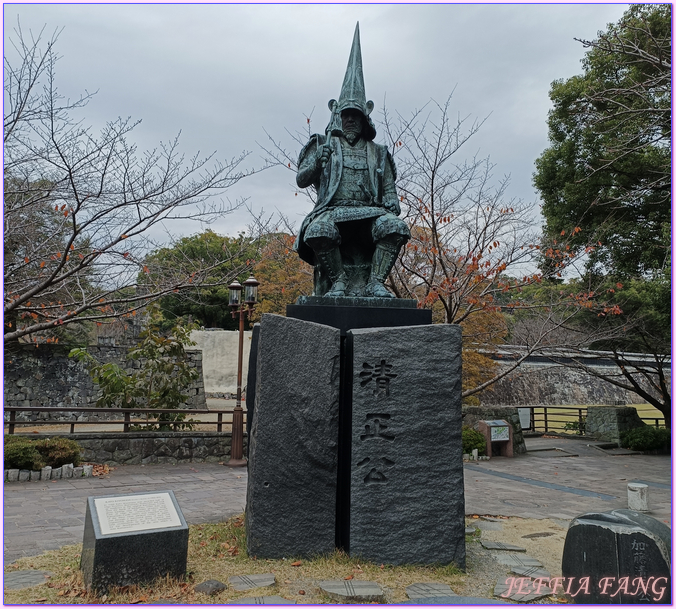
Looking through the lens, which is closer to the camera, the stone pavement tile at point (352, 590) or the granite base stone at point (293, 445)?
the stone pavement tile at point (352, 590)

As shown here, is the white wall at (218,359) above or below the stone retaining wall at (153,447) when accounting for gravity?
above

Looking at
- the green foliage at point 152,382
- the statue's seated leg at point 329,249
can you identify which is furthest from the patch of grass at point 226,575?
the green foliage at point 152,382

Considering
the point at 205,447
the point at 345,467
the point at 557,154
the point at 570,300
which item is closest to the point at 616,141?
the point at 557,154

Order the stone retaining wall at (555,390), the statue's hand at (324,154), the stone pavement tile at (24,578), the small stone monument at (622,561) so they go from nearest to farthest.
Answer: the small stone monument at (622,561) < the stone pavement tile at (24,578) < the statue's hand at (324,154) < the stone retaining wall at (555,390)

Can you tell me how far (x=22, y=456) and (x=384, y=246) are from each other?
7286 mm

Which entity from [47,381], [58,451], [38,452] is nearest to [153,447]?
[58,451]

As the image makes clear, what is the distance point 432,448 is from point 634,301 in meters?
10.4

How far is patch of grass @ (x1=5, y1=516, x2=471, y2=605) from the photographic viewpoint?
11.8 feet

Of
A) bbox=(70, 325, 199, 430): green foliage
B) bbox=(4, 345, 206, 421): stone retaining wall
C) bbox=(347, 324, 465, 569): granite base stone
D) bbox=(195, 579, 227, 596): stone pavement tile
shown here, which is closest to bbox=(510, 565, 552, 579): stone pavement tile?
bbox=(347, 324, 465, 569): granite base stone

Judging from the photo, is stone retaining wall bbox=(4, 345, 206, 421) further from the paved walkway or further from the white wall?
the paved walkway

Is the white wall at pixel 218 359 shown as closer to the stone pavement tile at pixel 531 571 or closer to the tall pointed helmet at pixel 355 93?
the tall pointed helmet at pixel 355 93

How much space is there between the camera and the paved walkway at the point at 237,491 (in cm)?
598

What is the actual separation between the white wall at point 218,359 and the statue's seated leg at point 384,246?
20.7 m

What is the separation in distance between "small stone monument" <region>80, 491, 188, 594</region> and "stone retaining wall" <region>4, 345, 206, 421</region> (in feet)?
46.1
